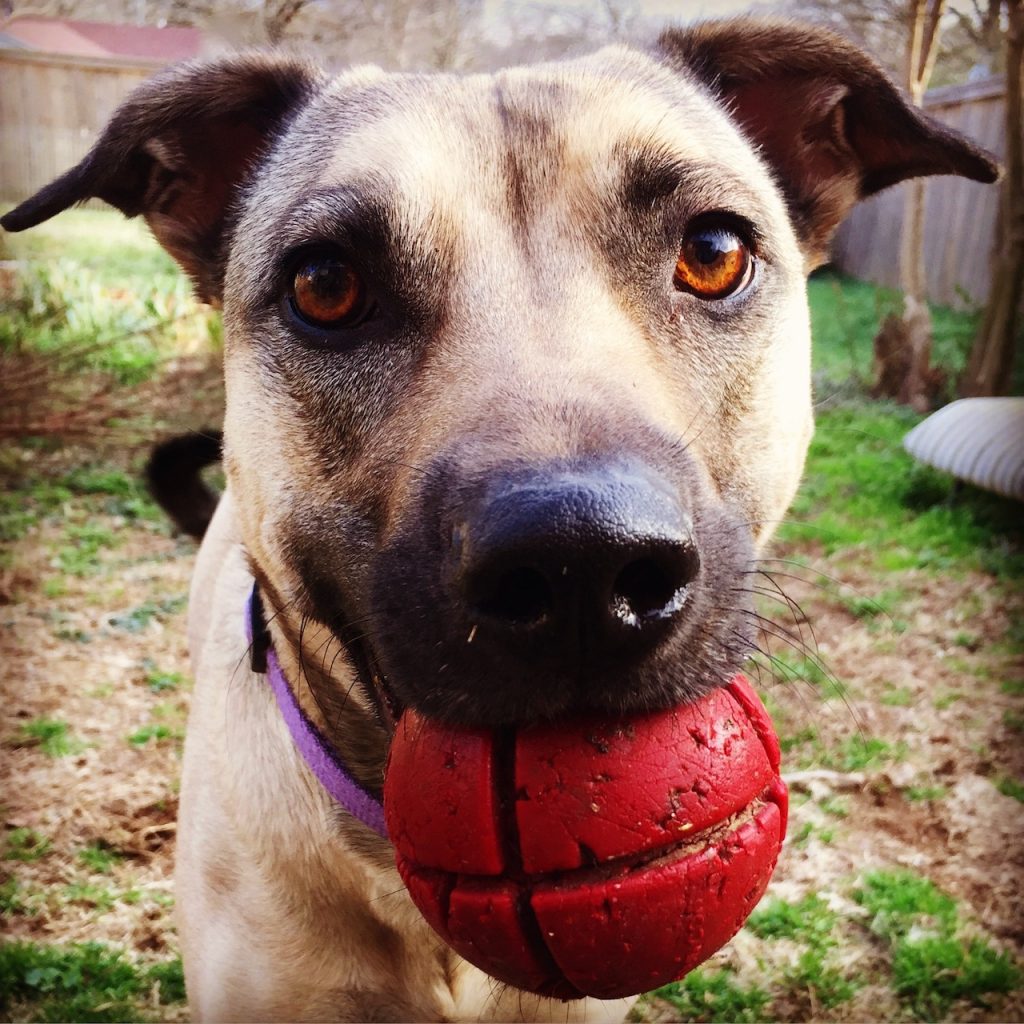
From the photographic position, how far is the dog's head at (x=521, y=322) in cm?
127

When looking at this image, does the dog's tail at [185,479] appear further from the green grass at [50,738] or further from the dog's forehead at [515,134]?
→ the dog's forehead at [515,134]

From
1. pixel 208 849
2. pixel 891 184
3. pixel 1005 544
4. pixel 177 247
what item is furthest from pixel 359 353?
pixel 1005 544

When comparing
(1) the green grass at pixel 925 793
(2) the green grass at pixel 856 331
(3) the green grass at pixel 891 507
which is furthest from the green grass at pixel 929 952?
(2) the green grass at pixel 856 331

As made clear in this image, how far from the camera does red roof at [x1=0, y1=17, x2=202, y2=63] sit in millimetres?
3650

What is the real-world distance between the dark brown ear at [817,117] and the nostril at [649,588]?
4.55 feet

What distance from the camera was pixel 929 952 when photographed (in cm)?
297

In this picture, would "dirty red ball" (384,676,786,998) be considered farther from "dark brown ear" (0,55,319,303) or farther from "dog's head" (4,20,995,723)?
"dark brown ear" (0,55,319,303)

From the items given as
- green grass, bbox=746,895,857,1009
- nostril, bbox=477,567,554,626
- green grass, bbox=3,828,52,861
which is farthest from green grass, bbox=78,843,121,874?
nostril, bbox=477,567,554,626

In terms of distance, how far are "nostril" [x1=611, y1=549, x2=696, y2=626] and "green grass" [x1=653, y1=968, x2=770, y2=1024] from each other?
2.11m

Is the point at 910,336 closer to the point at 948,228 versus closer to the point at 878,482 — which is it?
the point at 948,228

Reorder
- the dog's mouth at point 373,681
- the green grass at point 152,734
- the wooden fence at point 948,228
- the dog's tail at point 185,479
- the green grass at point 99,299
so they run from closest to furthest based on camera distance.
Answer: the dog's mouth at point 373,681
the wooden fence at point 948,228
the dog's tail at point 185,479
the green grass at point 152,734
the green grass at point 99,299

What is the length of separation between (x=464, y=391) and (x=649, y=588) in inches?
19.6

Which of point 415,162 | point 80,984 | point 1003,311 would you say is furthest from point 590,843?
point 1003,311

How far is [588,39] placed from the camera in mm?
2725
